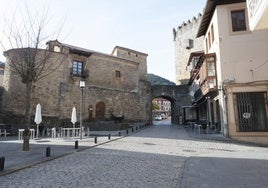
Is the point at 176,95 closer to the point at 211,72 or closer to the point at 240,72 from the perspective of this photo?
the point at 211,72

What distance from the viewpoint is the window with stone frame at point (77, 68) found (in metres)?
26.1

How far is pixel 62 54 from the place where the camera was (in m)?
24.0

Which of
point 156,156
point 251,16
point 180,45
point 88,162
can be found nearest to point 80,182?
point 88,162

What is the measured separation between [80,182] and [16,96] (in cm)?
1968

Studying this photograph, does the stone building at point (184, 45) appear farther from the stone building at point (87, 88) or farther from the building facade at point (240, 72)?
the building facade at point (240, 72)

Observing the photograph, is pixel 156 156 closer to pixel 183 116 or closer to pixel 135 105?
pixel 135 105

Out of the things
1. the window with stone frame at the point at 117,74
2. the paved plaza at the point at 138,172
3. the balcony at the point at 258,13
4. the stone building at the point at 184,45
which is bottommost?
the paved plaza at the point at 138,172

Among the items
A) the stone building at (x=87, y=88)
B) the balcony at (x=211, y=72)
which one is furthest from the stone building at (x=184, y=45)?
the balcony at (x=211, y=72)

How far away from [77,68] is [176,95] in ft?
49.9

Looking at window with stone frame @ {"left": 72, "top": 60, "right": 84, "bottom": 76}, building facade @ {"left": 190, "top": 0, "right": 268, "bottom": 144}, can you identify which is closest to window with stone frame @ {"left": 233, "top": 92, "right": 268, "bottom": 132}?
building facade @ {"left": 190, "top": 0, "right": 268, "bottom": 144}

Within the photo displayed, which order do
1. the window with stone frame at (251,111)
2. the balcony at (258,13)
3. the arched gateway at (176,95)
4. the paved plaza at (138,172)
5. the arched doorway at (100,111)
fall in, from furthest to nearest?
the arched gateway at (176,95), the arched doorway at (100,111), the window with stone frame at (251,111), the paved plaza at (138,172), the balcony at (258,13)

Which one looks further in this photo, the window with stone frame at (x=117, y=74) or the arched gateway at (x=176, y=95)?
the arched gateway at (x=176, y=95)

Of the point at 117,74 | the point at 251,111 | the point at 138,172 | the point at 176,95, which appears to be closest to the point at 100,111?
the point at 117,74

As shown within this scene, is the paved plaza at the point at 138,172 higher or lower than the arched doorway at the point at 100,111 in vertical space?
lower
